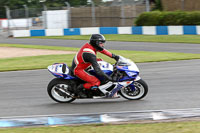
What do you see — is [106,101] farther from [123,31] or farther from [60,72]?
[123,31]

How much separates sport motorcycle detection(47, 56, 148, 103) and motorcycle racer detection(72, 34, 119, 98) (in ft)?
→ 0.35

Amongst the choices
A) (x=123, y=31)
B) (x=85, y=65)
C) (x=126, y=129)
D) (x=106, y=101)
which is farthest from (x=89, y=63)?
(x=123, y=31)

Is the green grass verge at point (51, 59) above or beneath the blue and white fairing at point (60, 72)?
beneath

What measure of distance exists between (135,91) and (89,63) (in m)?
1.17

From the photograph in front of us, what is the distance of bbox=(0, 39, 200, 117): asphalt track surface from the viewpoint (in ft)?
24.1

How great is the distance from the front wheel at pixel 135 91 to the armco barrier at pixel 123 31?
1567 cm

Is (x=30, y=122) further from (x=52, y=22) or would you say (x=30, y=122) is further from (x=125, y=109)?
(x=52, y=22)

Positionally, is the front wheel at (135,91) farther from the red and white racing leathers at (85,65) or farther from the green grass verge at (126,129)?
the green grass verge at (126,129)

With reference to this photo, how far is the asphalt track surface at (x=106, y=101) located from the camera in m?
7.34

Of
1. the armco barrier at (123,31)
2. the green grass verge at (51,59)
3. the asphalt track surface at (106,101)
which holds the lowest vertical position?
the asphalt track surface at (106,101)

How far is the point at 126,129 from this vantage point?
18.6ft

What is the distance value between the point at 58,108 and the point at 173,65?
19.9 feet

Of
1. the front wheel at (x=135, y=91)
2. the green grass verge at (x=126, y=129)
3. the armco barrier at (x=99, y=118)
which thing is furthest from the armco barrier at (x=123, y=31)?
the green grass verge at (x=126, y=129)

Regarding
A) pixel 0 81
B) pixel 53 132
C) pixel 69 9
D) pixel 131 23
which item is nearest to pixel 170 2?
pixel 131 23
